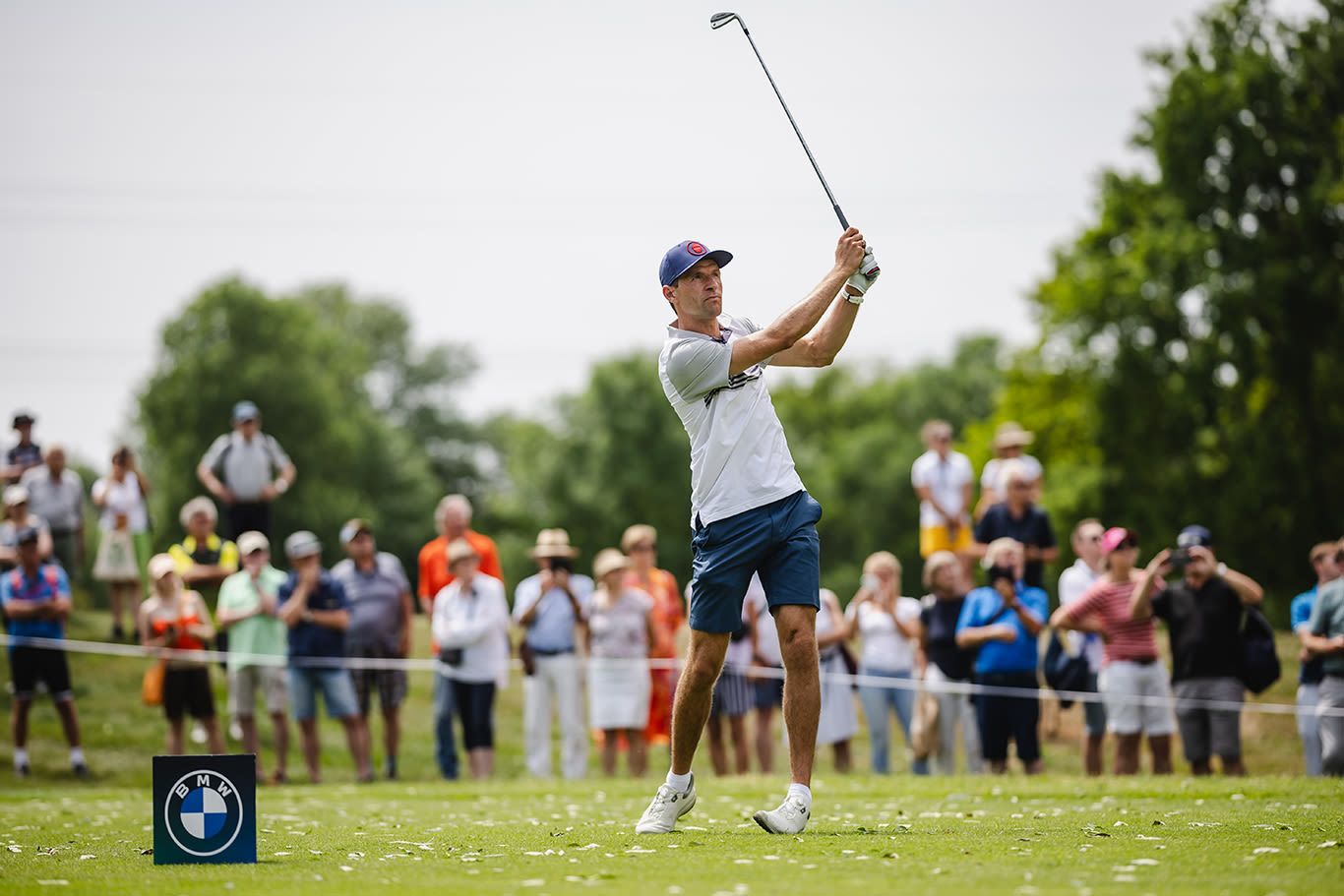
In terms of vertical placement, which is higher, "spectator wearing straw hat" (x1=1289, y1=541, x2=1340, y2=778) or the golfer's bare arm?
the golfer's bare arm

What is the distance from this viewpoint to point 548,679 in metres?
17.5

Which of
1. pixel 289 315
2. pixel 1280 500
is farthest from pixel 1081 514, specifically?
pixel 289 315

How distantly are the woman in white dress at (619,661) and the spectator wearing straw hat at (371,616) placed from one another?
235 centimetres

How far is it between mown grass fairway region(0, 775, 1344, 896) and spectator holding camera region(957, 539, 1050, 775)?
10.7 feet

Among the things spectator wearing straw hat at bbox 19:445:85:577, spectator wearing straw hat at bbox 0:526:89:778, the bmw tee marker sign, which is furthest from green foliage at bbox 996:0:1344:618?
the bmw tee marker sign

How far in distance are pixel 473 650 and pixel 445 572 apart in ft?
5.22

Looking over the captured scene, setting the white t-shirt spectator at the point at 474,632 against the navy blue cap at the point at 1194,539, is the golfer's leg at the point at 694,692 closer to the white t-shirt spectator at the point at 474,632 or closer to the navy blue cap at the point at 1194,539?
the navy blue cap at the point at 1194,539

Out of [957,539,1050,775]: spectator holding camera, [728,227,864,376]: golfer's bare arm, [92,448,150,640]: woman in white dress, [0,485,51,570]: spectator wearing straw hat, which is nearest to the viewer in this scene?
[728,227,864,376]: golfer's bare arm

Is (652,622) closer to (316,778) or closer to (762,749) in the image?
(762,749)

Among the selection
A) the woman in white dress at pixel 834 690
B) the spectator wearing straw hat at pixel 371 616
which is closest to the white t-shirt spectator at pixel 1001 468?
the woman in white dress at pixel 834 690

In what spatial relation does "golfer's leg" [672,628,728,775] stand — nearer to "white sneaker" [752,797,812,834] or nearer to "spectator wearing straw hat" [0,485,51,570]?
"white sneaker" [752,797,812,834]

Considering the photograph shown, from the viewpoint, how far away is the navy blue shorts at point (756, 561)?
8.05 metres

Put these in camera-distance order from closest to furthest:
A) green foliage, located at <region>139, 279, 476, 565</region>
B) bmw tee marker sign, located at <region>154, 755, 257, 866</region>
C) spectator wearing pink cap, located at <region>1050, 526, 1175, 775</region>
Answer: bmw tee marker sign, located at <region>154, 755, 257, 866</region> < spectator wearing pink cap, located at <region>1050, 526, 1175, 775</region> < green foliage, located at <region>139, 279, 476, 565</region>

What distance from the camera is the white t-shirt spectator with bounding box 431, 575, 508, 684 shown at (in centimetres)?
1706
